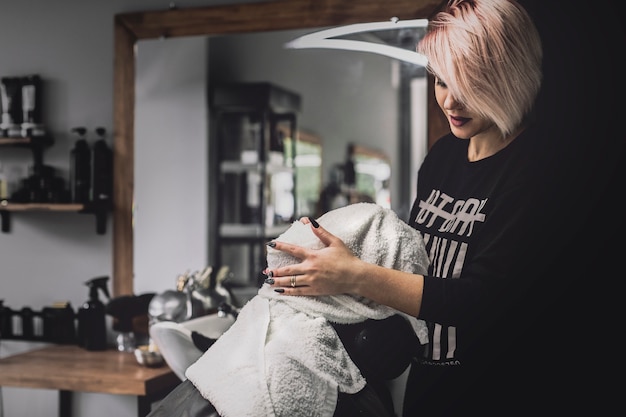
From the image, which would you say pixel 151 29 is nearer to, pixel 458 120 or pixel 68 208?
pixel 68 208

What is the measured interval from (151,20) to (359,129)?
1014 mm

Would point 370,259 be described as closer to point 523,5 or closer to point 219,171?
point 523,5

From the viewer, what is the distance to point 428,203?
5.49 feet

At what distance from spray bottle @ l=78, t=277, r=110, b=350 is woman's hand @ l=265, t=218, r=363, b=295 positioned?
4.88 feet

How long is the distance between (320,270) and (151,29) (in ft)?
5.67

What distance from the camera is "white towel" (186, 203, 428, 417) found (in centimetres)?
142

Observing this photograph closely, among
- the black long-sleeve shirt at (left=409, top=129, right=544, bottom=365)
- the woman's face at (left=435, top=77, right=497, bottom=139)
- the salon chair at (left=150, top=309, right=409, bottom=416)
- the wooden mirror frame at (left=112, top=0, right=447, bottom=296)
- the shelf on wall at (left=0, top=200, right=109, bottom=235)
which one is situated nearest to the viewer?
the black long-sleeve shirt at (left=409, top=129, right=544, bottom=365)

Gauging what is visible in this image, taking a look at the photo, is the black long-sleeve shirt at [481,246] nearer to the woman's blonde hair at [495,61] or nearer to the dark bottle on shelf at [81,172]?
the woman's blonde hair at [495,61]

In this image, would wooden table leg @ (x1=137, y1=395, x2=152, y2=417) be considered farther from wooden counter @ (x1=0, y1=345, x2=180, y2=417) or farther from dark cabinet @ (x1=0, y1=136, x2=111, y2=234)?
dark cabinet @ (x1=0, y1=136, x2=111, y2=234)

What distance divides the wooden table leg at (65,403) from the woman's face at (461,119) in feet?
6.20

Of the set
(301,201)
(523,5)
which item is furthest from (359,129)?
(523,5)

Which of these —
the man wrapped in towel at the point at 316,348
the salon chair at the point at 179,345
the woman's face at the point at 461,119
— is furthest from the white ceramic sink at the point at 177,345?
the woman's face at the point at 461,119

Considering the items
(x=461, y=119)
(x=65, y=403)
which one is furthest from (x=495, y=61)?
(x=65, y=403)

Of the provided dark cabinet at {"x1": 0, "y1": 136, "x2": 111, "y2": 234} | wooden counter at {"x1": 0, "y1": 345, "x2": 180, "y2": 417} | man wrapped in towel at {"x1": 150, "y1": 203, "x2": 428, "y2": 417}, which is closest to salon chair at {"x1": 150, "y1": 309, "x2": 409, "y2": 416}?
wooden counter at {"x1": 0, "y1": 345, "x2": 180, "y2": 417}
